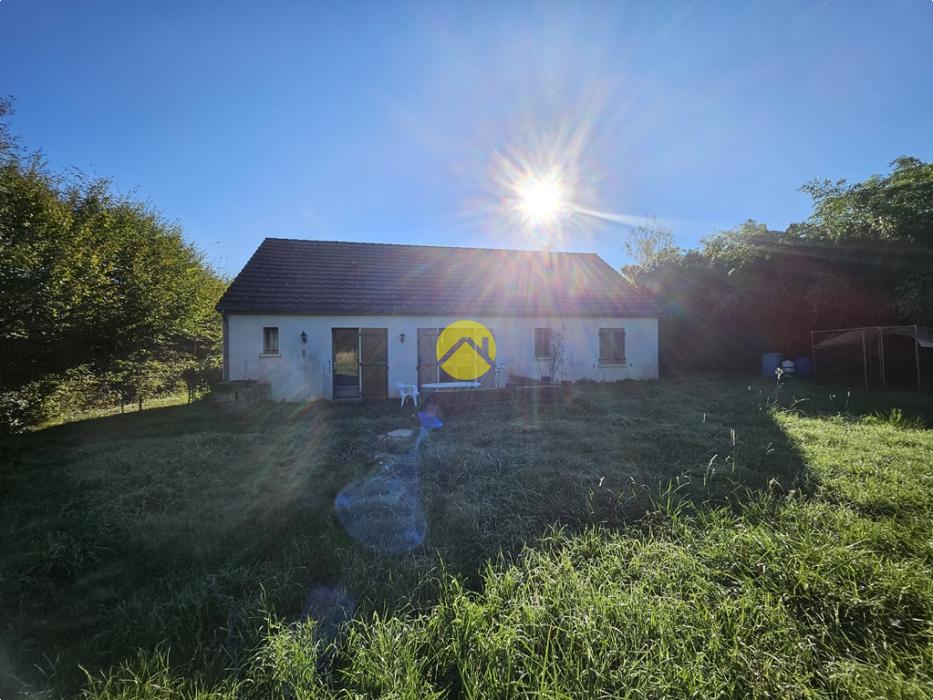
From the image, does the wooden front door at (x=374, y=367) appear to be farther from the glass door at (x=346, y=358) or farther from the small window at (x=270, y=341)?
the small window at (x=270, y=341)

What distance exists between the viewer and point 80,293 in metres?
8.37

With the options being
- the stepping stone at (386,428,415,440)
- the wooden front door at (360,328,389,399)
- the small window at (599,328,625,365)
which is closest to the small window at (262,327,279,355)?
the wooden front door at (360,328,389,399)

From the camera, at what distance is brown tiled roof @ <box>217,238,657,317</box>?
11.9 metres

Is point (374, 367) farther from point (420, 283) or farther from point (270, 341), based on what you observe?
point (420, 283)

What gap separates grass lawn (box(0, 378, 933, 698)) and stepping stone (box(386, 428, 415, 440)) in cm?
99

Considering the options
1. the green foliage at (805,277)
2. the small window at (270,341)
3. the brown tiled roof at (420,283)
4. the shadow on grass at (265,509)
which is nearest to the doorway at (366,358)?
the brown tiled roof at (420,283)

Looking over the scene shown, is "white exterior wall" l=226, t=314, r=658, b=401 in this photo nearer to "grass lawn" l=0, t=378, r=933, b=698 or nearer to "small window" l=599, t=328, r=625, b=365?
"small window" l=599, t=328, r=625, b=365

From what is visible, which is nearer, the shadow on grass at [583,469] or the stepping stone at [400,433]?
the shadow on grass at [583,469]

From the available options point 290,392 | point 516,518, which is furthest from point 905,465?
point 290,392

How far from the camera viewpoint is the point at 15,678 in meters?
2.05

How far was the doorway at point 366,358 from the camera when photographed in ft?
39.3

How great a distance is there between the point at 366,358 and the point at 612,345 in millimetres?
9129

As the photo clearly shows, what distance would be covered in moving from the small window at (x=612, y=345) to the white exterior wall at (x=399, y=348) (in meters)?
0.18

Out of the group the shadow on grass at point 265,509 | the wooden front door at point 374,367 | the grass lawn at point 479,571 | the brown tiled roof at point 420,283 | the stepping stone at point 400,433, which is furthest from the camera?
the wooden front door at point 374,367
